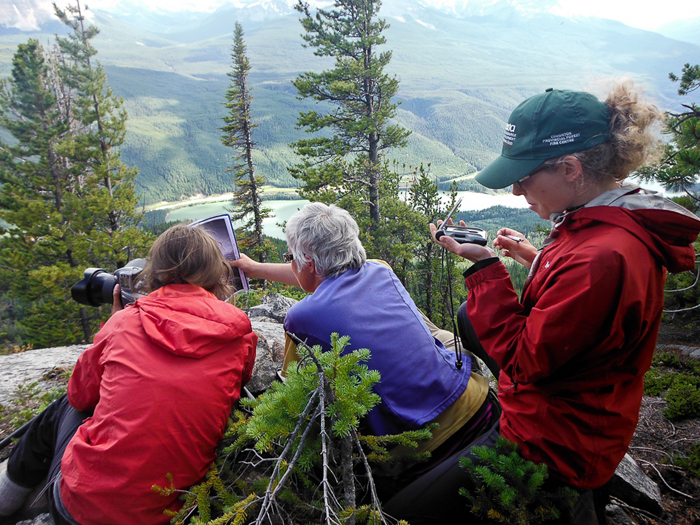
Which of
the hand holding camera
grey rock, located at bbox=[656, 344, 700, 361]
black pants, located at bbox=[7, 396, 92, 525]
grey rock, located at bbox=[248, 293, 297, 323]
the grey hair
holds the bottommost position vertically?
grey rock, located at bbox=[656, 344, 700, 361]

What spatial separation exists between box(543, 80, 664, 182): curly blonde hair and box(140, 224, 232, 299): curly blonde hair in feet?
7.02

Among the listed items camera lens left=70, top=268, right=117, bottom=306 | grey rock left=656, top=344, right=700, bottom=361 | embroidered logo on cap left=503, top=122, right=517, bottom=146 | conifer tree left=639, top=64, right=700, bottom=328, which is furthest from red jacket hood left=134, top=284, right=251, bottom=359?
grey rock left=656, top=344, right=700, bottom=361

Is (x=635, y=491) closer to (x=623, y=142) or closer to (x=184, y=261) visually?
(x=623, y=142)

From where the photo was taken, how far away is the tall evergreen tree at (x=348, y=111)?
14180 millimetres

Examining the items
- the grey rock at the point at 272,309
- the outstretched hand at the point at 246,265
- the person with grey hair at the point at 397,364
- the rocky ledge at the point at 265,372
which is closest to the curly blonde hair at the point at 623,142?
the person with grey hair at the point at 397,364

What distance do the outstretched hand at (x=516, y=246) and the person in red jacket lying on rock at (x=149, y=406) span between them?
76.9 inches

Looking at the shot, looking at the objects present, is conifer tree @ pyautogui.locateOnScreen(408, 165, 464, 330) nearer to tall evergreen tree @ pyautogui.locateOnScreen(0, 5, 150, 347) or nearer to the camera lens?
the camera lens

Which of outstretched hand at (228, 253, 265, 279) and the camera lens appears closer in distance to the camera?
the camera lens

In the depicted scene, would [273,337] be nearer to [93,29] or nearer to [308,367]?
[308,367]

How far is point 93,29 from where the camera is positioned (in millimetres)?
22516

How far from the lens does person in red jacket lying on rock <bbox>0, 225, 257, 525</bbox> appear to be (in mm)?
1765

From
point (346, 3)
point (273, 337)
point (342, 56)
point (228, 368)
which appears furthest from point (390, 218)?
point (228, 368)

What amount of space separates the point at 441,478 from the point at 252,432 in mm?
1095

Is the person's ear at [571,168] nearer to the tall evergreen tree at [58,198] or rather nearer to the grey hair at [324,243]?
the grey hair at [324,243]
